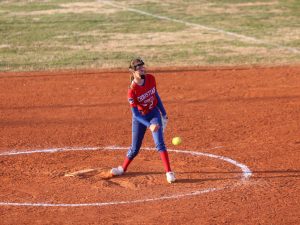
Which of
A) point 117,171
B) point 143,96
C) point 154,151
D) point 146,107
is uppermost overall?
point 143,96

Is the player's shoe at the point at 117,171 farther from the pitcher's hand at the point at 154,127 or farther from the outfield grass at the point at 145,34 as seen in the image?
the outfield grass at the point at 145,34

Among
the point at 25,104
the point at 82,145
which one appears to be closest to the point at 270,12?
the point at 25,104

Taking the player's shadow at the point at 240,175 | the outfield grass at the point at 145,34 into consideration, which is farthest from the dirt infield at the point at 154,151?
the outfield grass at the point at 145,34

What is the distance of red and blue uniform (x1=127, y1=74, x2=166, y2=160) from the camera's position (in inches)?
509

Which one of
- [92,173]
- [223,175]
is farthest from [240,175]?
[92,173]

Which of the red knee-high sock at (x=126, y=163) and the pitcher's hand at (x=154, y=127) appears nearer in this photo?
the pitcher's hand at (x=154, y=127)

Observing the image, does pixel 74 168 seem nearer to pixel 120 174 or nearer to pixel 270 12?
pixel 120 174

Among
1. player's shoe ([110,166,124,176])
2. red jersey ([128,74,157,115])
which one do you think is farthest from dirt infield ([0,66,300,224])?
red jersey ([128,74,157,115])

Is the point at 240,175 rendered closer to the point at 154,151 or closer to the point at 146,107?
the point at 146,107

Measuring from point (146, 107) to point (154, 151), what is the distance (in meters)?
2.17

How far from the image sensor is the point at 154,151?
49.5 ft

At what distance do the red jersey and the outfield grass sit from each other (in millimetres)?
10255

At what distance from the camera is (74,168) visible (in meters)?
13.9

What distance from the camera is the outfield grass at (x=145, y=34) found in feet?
79.7
